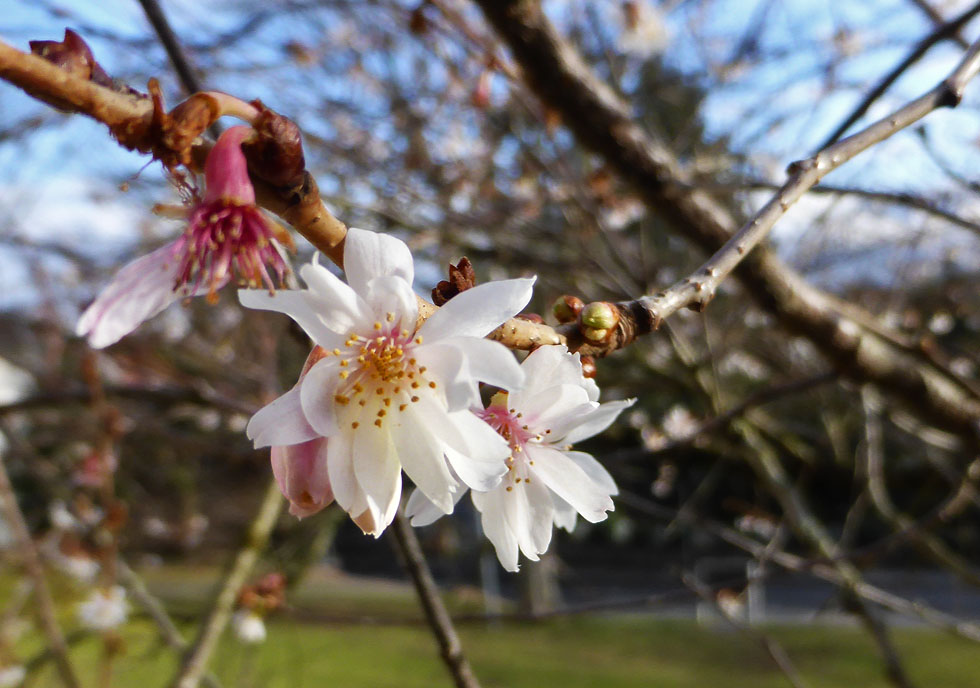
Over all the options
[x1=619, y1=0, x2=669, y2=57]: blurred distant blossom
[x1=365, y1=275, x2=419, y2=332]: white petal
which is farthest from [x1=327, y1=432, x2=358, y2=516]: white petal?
[x1=619, y1=0, x2=669, y2=57]: blurred distant blossom

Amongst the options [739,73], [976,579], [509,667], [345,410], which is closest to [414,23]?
[345,410]

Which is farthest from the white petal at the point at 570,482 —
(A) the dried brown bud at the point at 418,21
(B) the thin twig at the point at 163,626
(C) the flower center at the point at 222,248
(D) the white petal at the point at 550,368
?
(A) the dried brown bud at the point at 418,21

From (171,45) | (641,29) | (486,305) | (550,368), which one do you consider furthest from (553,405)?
(641,29)

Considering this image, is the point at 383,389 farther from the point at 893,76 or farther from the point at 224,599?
the point at 224,599

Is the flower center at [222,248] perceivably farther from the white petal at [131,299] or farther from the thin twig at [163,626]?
the thin twig at [163,626]

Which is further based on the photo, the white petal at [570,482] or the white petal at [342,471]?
the white petal at [570,482]

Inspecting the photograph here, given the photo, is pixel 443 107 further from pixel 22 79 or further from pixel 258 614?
pixel 22 79

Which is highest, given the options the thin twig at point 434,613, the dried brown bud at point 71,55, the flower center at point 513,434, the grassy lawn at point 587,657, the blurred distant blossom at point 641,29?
the blurred distant blossom at point 641,29
